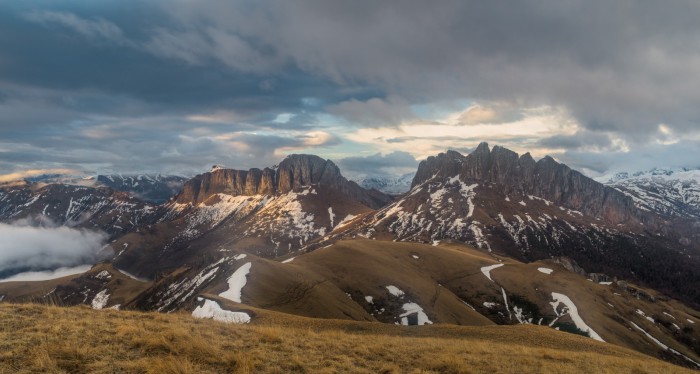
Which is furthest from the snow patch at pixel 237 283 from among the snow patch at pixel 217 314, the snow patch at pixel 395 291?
the snow patch at pixel 395 291

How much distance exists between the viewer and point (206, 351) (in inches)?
651

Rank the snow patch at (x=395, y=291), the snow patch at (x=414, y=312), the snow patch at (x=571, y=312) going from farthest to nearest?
the snow patch at (x=395, y=291) < the snow patch at (x=571, y=312) < the snow patch at (x=414, y=312)

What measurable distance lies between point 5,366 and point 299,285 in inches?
3112

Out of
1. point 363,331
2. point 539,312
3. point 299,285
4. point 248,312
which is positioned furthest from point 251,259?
point 539,312

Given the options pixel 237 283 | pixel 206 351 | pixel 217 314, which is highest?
pixel 206 351

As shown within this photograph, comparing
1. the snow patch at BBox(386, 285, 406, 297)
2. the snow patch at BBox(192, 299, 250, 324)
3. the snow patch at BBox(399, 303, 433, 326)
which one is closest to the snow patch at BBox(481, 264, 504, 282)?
the snow patch at BBox(386, 285, 406, 297)

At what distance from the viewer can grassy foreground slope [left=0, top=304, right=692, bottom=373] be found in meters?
14.3

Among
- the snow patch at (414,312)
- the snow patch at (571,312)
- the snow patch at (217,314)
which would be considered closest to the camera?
the snow patch at (217,314)

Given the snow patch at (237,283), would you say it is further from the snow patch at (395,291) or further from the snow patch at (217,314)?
the snow patch at (395,291)

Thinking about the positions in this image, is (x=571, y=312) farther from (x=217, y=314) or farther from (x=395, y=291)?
(x=217, y=314)

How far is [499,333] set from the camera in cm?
3538

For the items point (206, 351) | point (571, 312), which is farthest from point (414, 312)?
point (206, 351)

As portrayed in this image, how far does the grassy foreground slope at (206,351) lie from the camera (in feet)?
46.9

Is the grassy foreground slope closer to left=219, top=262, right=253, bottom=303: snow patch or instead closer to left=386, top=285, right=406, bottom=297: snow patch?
left=219, top=262, right=253, bottom=303: snow patch
